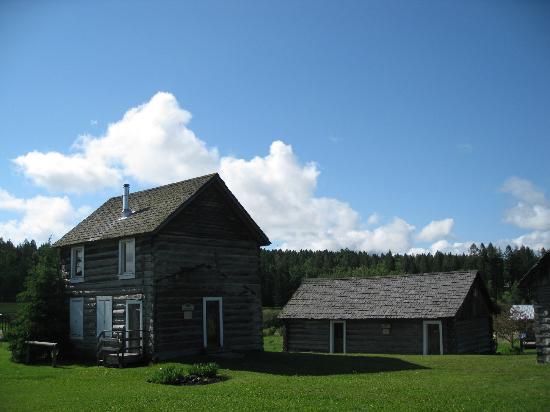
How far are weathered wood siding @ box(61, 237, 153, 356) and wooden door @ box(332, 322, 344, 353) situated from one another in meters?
15.6

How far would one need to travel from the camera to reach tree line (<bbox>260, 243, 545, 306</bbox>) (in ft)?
375

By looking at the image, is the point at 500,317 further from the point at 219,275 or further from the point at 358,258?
the point at 358,258

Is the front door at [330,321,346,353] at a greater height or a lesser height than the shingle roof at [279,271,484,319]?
lesser

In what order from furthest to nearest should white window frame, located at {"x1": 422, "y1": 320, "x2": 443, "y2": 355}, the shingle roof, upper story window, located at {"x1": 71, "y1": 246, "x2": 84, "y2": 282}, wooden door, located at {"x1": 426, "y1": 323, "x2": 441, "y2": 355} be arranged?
the shingle roof
wooden door, located at {"x1": 426, "y1": 323, "x2": 441, "y2": 355}
white window frame, located at {"x1": 422, "y1": 320, "x2": 443, "y2": 355}
upper story window, located at {"x1": 71, "y1": 246, "x2": 84, "y2": 282}

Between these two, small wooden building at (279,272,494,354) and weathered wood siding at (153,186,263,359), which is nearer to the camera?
weathered wood siding at (153,186,263,359)

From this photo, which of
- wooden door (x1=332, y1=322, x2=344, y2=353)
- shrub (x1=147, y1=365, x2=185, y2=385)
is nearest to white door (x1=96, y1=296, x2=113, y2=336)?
shrub (x1=147, y1=365, x2=185, y2=385)

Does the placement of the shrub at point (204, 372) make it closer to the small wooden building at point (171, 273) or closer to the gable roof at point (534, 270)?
the small wooden building at point (171, 273)

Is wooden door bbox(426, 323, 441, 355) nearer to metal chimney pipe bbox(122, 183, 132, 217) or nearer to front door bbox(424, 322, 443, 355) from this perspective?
front door bbox(424, 322, 443, 355)

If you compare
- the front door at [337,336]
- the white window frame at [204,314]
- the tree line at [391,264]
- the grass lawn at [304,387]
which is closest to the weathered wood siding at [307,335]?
the front door at [337,336]

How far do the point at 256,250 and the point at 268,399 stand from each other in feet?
51.2

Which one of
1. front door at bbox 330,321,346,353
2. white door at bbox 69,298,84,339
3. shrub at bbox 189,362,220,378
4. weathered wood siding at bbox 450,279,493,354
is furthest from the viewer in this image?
front door at bbox 330,321,346,353

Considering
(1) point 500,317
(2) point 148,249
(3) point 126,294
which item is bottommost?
(1) point 500,317

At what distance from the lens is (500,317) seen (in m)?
51.5

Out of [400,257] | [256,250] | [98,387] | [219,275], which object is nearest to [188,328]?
[219,275]
